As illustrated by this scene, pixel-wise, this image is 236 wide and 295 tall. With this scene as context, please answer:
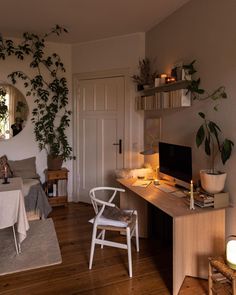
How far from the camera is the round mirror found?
4.32 metres

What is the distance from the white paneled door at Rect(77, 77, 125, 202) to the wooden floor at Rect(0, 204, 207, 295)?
148cm

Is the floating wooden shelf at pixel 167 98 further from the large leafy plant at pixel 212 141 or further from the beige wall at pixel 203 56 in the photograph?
the large leafy plant at pixel 212 141

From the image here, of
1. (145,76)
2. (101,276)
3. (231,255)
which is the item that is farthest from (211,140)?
(101,276)

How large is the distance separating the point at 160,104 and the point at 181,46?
70 cm

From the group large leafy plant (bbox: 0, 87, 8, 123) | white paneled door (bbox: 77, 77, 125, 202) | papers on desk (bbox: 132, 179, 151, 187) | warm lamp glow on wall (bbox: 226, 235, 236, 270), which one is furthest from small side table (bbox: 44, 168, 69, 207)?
warm lamp glow on wall (bbox: 226, 235, 236, 270)

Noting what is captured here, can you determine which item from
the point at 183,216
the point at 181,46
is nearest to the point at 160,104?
the point at 181,46

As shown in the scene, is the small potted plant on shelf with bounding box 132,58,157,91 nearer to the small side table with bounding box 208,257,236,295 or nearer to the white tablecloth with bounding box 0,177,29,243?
the white tablecloth with bounding box 0,177,29,243

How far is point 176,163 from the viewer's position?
297cm

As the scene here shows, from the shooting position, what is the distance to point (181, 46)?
3.10 metres

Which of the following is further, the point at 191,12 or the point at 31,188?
the point at 31,188

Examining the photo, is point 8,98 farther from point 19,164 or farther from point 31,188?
point 31,188

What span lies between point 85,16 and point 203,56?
1593 mm

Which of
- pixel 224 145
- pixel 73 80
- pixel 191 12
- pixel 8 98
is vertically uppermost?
pixel 191 12

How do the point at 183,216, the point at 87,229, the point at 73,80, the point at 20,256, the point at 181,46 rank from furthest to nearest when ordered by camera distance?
the point at 73,80, the point at 87,229, the point at 181,46, the point at 20,256, the point at 183,216
